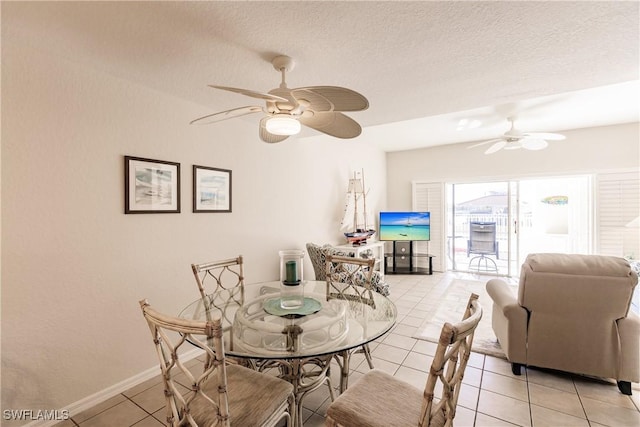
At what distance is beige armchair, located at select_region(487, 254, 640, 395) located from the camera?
195 centimetres

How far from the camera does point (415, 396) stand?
4.37ft

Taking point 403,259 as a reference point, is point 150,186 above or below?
above

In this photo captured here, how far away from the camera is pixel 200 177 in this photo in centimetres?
264

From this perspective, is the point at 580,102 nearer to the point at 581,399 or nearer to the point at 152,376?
the point at 581,399

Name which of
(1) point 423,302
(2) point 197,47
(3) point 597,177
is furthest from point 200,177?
(3) point 597,177

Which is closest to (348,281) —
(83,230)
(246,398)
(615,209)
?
(246,398)

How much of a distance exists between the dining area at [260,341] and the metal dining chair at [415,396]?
21 centimetres

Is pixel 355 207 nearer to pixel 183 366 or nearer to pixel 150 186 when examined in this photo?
pixel 150 186

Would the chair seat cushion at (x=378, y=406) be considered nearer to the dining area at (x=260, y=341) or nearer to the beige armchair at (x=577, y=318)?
the dining area at (x=260, y=341)

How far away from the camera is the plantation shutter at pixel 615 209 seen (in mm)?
4465

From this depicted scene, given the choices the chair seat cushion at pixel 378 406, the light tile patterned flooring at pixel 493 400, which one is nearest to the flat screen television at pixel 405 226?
the light tile patterned flooring at pixel 493 400

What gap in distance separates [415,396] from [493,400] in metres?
1.09

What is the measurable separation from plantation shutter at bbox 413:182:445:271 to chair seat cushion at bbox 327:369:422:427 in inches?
199

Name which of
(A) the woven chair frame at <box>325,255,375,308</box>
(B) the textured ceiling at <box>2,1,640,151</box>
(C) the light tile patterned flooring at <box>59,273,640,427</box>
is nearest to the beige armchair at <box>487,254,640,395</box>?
A: (C) the light tile patterned flooring at <box>59,273,640,427</box>
